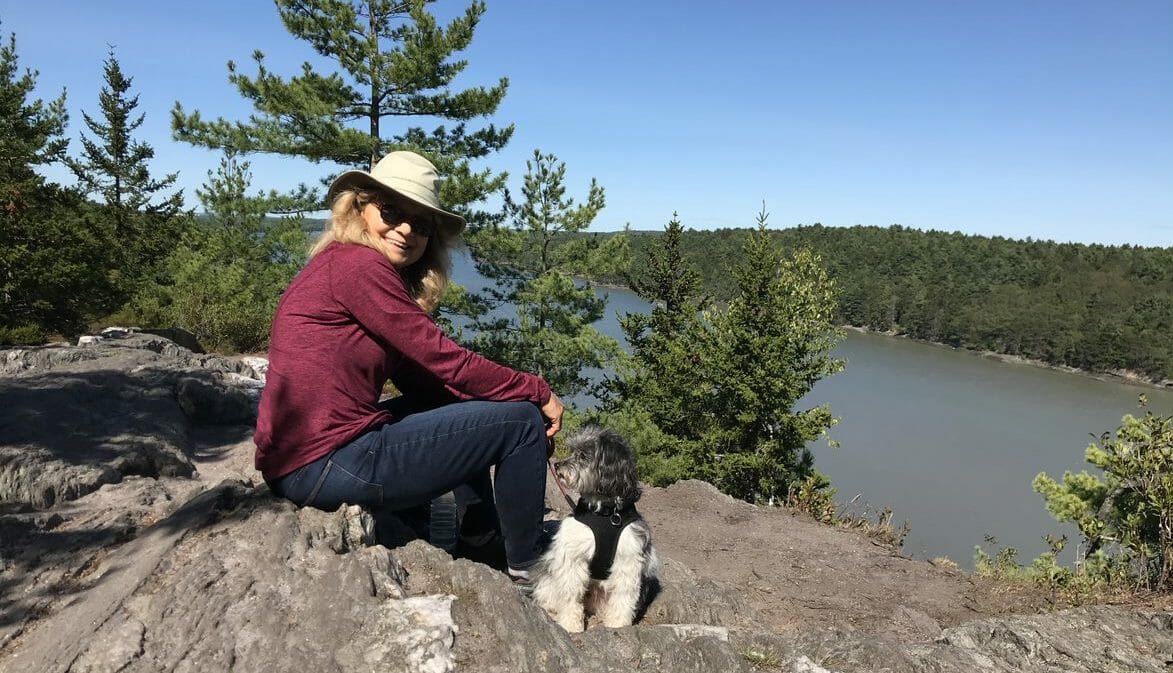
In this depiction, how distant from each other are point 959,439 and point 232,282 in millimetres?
Result: 34050

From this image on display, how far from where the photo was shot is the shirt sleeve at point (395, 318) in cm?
178

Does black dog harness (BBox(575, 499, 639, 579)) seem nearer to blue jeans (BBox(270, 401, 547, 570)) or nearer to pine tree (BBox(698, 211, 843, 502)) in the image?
blue jeans (BBox(270, 401, 547, 570))

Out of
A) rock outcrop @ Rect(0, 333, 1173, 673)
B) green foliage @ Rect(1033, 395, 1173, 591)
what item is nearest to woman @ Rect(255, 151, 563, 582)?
rock outcrop @ Rect(0, 333, 1173, 673)

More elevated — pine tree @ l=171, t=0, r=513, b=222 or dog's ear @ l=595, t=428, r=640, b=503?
pine tree @ l=171, t=0, r=513, b=222

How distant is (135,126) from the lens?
25.0 metres

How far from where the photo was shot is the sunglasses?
1974 mm

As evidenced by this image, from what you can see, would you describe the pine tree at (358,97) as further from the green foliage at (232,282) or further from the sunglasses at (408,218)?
the sunglasses at (408,218)

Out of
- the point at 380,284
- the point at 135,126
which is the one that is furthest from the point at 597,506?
the point at 135,126

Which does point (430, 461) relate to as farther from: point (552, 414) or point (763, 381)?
point (763, 381)

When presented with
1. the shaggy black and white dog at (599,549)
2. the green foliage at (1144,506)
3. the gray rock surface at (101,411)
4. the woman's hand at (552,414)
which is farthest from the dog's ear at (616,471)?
the green foliage at (1144,506)

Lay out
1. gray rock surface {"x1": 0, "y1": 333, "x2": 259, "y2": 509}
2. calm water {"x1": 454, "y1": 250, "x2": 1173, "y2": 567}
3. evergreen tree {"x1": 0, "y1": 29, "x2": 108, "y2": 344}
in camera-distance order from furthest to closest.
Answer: calm water {"x1": 454, "y1": 250, "x2": 1173, "y2": 567}, evergreen tree {"x1": 0, "y1": 29, "x2": 108, "y2": 344}, gray rock surface {"x1": 0, "y1": 333, "x2": 259, "y2": 509}

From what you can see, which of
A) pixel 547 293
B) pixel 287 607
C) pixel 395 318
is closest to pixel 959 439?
pixel 547 293

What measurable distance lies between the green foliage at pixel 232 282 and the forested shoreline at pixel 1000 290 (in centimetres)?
2569

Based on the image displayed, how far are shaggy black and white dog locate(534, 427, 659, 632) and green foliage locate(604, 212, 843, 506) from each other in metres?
12.4
